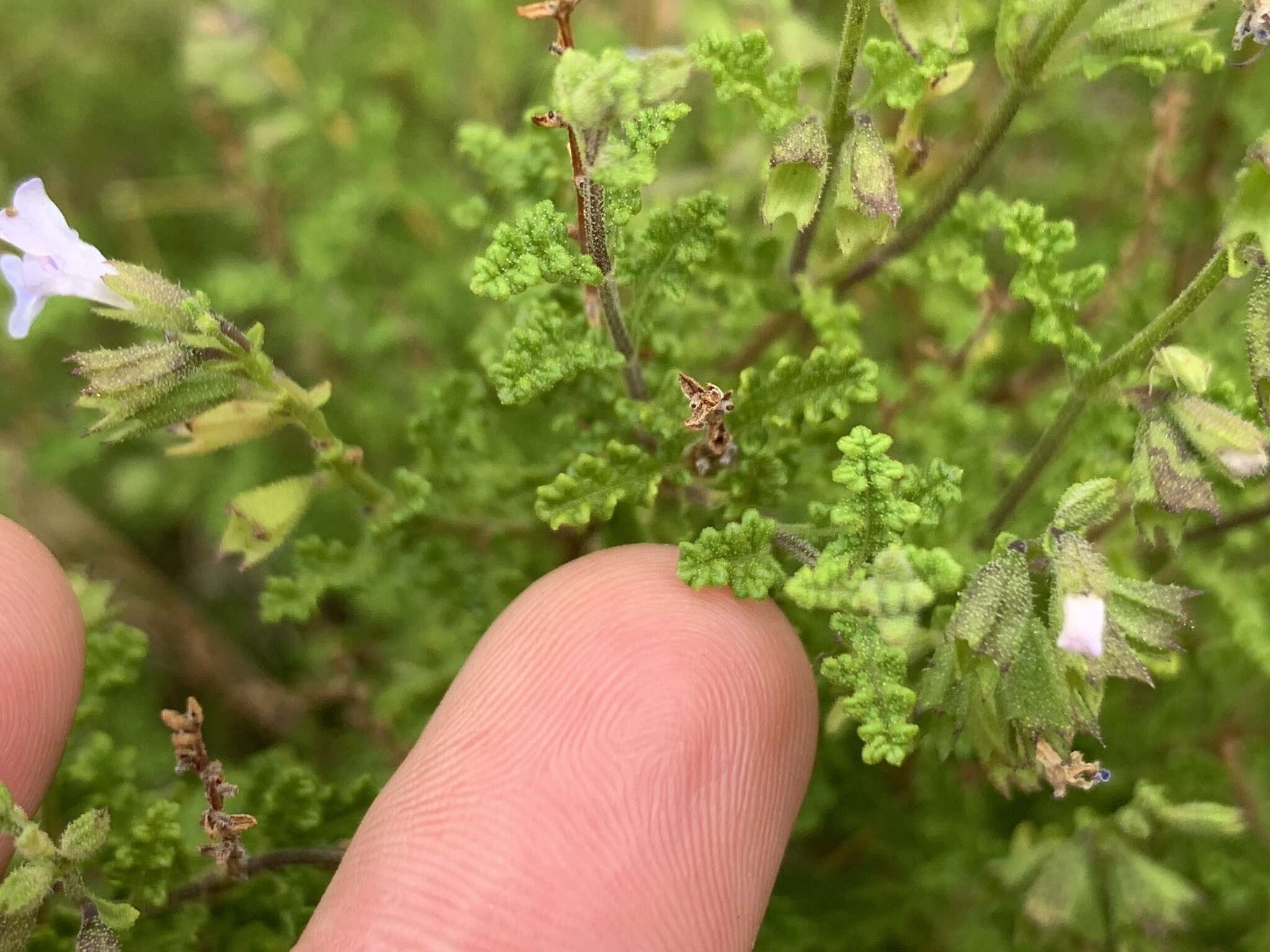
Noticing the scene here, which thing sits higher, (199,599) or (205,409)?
(205,409)

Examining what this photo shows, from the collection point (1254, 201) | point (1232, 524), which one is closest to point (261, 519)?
point (1254, 201)

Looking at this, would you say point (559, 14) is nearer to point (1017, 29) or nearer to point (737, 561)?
point (1017, 29)

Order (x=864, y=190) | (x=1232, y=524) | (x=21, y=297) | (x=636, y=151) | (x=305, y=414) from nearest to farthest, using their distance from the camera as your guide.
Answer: (x=636, y=151) → (x=864, y=190) → (x=21, y=297) → (x=305, y=414) → (x=1232, y=524)

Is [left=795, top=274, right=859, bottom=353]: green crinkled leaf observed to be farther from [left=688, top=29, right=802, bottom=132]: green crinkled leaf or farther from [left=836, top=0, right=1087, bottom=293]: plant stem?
[left=688, top=29, right=802, bottom=132]: green crinkled leaf

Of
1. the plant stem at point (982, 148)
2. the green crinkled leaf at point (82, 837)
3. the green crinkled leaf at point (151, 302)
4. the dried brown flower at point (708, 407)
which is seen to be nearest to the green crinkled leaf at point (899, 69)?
the plant stem at point (982, 148)

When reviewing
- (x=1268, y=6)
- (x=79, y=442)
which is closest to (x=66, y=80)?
(x=79, y=442)

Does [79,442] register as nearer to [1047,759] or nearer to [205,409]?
[205,409]
